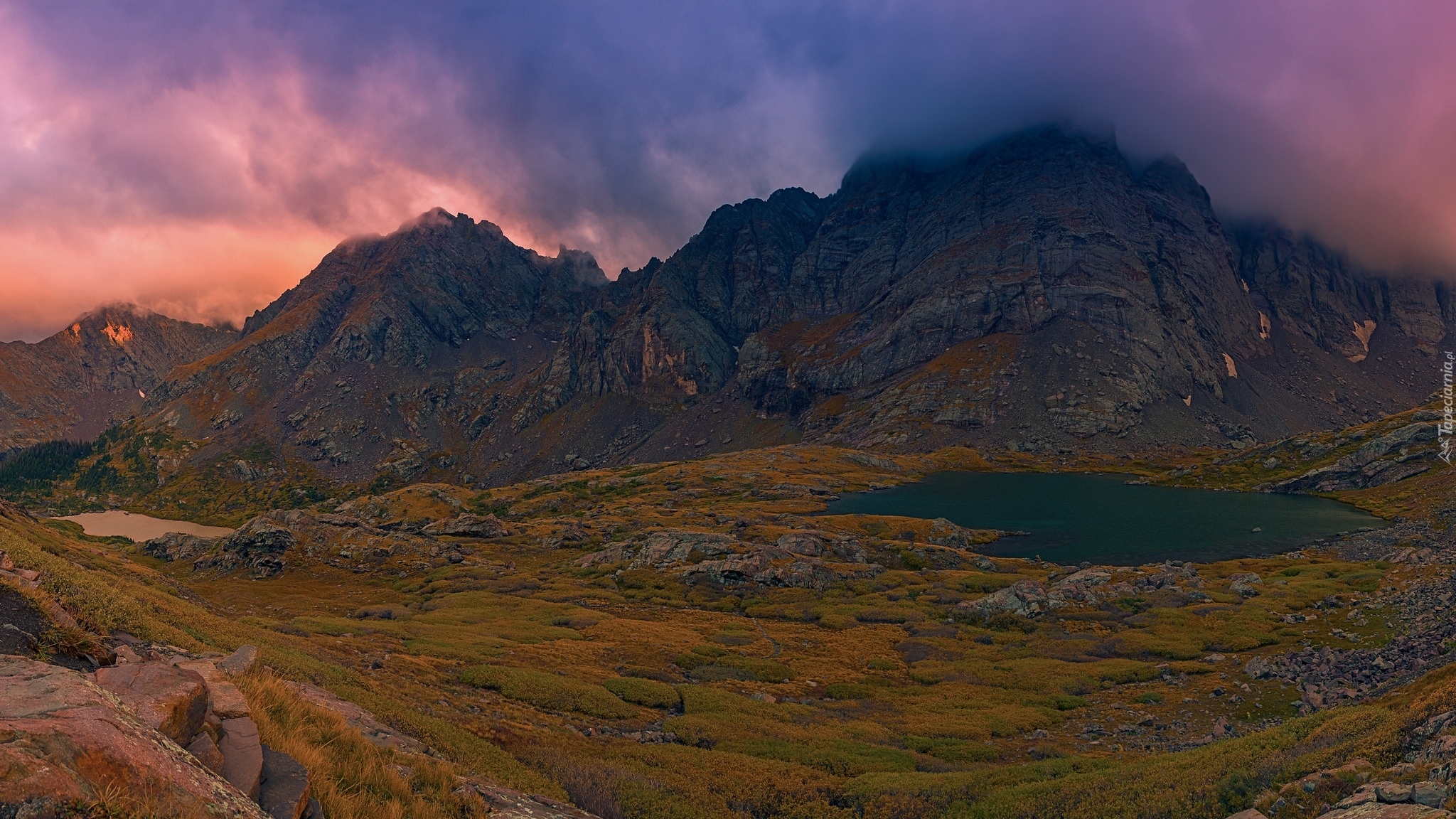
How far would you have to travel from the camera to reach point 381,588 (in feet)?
262

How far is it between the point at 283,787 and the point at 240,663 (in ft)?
26.0

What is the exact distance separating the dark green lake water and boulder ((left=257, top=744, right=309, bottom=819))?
111 metres

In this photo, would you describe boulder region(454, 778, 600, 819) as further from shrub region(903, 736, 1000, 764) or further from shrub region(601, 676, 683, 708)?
shrub region(903, 736, 1000, 764)

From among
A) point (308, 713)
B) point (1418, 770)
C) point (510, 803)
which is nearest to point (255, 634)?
point (308, 713)

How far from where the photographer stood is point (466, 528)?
117 metres

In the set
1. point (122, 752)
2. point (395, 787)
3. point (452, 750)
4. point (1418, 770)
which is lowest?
point (452, 750)

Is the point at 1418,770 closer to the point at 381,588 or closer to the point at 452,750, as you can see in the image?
the point at 452,750

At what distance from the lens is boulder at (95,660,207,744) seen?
962cm

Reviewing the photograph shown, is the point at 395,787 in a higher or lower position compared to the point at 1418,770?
lower

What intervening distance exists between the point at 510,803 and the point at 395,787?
3199 millimetres

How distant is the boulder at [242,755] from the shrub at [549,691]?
21.3 metres

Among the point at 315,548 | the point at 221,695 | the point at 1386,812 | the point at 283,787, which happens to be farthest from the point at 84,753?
the point at 315,548

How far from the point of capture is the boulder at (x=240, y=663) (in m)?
14.8

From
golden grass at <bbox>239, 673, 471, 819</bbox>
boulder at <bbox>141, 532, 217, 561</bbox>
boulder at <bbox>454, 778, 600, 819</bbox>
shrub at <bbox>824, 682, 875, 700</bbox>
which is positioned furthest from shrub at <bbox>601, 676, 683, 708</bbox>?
boulder at <bbox>141, 532, 217, 561</bbox>
